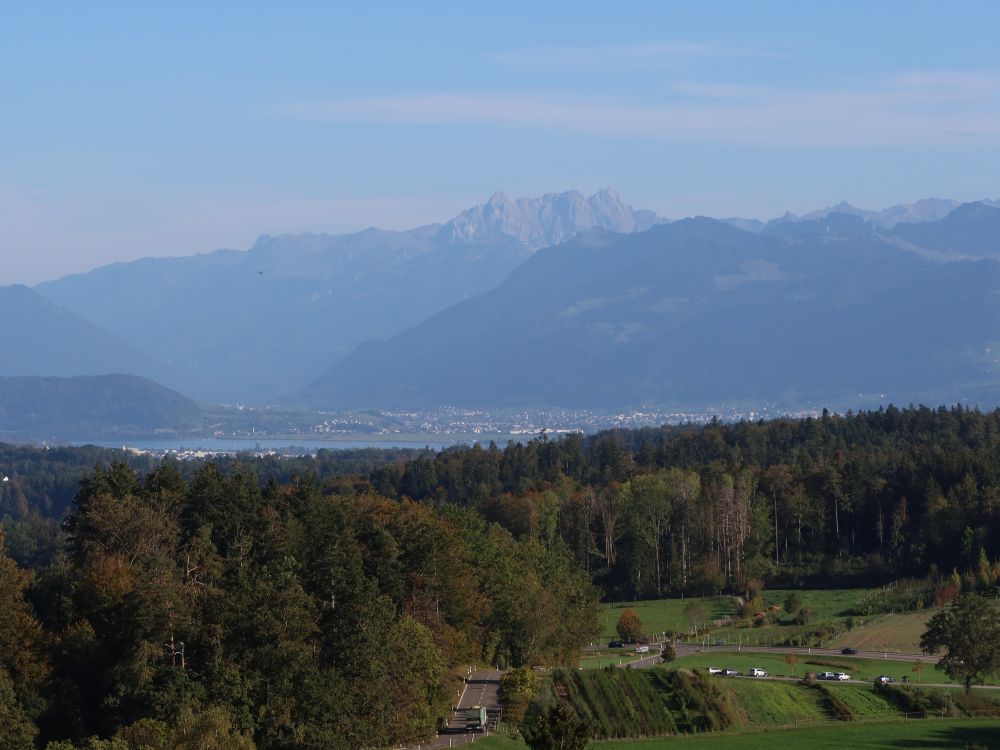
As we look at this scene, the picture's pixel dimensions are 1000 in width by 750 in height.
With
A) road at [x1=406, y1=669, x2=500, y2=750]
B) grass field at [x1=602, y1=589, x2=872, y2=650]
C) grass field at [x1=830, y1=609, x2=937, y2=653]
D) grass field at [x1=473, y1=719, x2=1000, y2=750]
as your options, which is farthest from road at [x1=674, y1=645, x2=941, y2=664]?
grass field at [x1=473, y1=719, x2=1000, y2=750]

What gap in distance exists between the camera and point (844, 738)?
59.1 metres

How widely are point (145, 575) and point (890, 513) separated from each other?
69.1 m

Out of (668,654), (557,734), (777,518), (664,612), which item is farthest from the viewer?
(777,518)

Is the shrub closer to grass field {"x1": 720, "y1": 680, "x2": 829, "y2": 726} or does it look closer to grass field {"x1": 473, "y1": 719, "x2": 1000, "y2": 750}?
grass field {"x1": 720, "y1": 680, "x2": 829, "y2": 726}

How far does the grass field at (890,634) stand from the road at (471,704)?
65.1 ft

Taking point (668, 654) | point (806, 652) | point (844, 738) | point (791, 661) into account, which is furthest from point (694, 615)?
point (844, 738)

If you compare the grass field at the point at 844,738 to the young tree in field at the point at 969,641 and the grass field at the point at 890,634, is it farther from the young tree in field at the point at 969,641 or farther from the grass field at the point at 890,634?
the grass field at the point at 890,634

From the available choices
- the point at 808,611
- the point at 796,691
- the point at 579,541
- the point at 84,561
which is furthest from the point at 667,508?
the point at 84,561

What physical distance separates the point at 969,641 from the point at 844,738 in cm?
1112

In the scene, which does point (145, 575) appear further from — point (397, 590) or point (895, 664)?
point (895, 664)

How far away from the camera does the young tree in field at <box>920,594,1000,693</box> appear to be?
2650 inches

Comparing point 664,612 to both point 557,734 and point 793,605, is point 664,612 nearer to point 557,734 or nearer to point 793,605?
point 793,605

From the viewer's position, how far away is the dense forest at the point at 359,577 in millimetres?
51125

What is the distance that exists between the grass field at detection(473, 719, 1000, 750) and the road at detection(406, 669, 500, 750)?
1232mm
